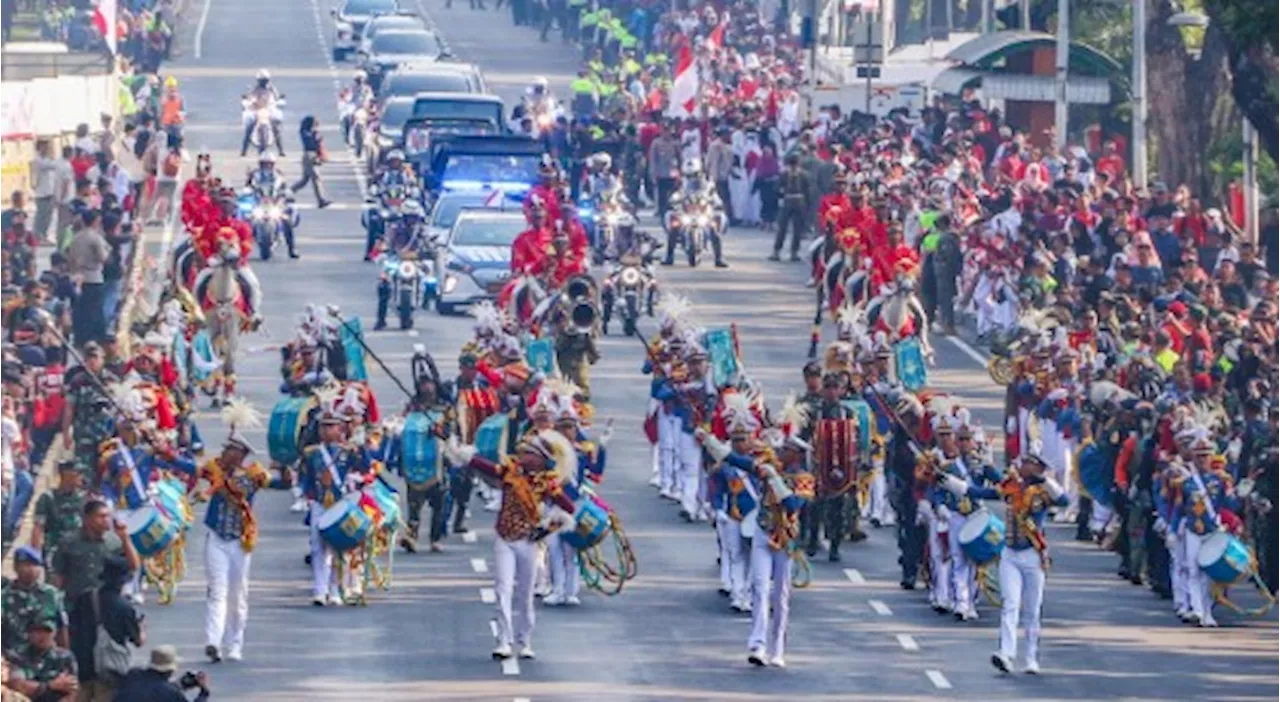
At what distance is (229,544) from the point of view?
33375 mm

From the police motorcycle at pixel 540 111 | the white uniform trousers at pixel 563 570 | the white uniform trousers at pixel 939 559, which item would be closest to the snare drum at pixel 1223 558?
the white uniform trousers at pixel 939 559

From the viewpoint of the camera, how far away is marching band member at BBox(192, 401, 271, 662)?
3325 centimetres

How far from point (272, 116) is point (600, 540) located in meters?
40.5

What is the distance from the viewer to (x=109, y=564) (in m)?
27.9

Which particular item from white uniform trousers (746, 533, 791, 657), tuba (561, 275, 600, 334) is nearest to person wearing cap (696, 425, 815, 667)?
white uniform trousers (746, 533, 791, 657)

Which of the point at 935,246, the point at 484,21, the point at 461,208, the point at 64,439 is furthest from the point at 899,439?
the point at 484,21

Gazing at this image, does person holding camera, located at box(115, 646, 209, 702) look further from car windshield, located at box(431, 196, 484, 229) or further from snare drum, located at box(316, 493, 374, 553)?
car windshield, located at box(431, 196, 484, 229)

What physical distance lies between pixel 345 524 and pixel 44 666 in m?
9.28

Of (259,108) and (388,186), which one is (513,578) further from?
(259,108)

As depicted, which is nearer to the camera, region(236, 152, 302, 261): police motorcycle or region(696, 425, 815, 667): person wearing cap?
region(696, 425, 815, 667): person wearing cap

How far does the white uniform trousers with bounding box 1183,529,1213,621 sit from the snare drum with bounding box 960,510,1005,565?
1.62 metres

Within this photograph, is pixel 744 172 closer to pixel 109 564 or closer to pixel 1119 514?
pixel 1119 514

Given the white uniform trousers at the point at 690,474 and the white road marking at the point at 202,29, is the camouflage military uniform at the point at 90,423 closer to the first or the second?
the white uniform trousers at the point at 690,474

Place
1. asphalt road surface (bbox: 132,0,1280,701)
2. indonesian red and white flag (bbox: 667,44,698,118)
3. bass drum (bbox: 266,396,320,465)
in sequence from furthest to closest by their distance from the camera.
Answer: indonesian red and white flag (bbox: 667,44,698,118) < bass drum (bbox: 266,396,320,465) < asphalt road surface (bbox: 132,0,1280,701)
